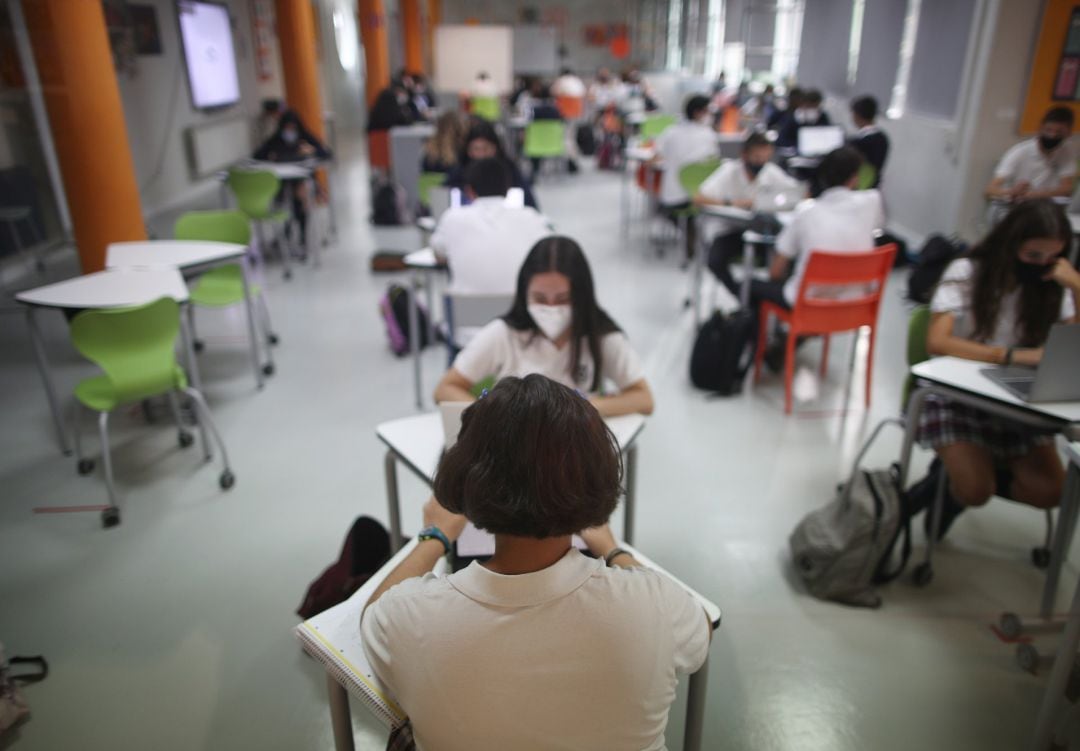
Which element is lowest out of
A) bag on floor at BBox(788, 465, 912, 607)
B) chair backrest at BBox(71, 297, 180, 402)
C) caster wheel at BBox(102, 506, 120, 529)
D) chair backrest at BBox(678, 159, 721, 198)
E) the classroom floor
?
the classroom floor

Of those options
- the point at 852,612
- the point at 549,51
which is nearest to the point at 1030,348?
the point at 852,612

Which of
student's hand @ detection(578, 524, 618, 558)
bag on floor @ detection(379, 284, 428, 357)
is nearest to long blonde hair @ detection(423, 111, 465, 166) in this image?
bag on floor @ detection(379, 284, 428, 357)

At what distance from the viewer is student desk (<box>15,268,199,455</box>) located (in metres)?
3.11

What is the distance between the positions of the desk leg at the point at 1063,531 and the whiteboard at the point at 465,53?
833 centimetres

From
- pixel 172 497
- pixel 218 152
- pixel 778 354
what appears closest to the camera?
pixel 172 497

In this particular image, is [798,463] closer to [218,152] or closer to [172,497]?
[172,497]

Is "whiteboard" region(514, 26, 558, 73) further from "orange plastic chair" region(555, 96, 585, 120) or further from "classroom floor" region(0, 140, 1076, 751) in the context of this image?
"classroom floor" region(0, 140, 1076, 751)

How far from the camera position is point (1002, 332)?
2686mm

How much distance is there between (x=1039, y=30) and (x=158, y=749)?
6.78 m

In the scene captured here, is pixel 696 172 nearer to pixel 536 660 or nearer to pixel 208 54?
pixel 536 660

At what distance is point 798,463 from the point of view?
3.47 meters

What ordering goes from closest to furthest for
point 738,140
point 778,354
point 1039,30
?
point 778,354, point 1039,30, point 738,140

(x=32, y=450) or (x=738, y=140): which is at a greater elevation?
(x=738, y=140)

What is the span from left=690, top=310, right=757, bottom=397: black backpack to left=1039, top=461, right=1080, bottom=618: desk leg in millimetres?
1865
